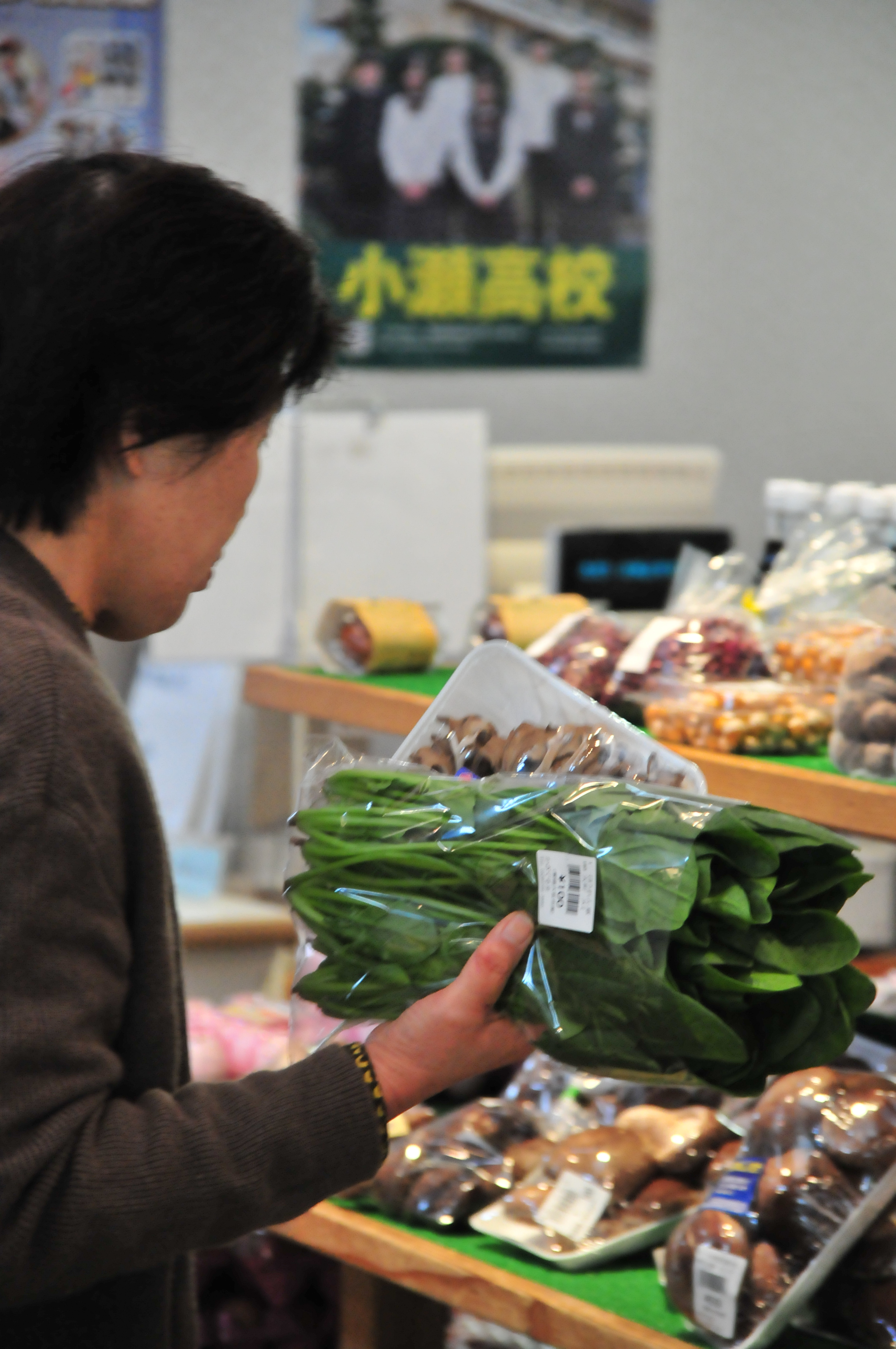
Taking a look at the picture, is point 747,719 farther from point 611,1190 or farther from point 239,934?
point 239,934

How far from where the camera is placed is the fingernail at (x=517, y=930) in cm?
90

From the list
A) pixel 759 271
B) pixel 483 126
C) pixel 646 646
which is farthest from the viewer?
pixel 759 271

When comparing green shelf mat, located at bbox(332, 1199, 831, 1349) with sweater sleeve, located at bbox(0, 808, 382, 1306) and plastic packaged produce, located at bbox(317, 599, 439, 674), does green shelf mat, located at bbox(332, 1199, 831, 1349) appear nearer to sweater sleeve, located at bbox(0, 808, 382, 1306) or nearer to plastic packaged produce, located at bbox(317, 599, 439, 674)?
sweater sleeve, located at bbox(0, 808, 382, 1306)

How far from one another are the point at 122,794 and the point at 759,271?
385 cm

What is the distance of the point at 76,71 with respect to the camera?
11.2 feet

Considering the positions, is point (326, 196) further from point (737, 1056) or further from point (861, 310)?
point (737, 1056)

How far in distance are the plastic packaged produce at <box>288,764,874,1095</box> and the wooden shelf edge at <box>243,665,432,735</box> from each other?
463 mm

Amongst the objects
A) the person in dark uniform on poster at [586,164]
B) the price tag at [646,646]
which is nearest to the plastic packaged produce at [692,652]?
the price tag at [646,646]

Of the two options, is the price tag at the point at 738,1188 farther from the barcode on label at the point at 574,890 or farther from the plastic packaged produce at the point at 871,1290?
the barcode on label at the point at 574,890

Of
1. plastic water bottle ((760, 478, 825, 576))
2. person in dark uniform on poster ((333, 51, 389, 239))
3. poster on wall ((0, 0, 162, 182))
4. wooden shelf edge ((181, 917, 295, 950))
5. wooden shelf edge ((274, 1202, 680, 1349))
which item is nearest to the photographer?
wooden shelf edge ((274, 1202, 680, 1349))

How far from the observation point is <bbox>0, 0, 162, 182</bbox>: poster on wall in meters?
3.36

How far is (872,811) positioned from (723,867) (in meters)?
0.31

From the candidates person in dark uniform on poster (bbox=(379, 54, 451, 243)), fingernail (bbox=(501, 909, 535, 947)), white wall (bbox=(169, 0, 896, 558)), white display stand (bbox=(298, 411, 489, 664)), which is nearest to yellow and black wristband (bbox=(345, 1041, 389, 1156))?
fingernail (bbox=(501, 909, 535, 947))

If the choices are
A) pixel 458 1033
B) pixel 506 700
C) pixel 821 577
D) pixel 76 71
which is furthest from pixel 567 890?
pixel 76 71
